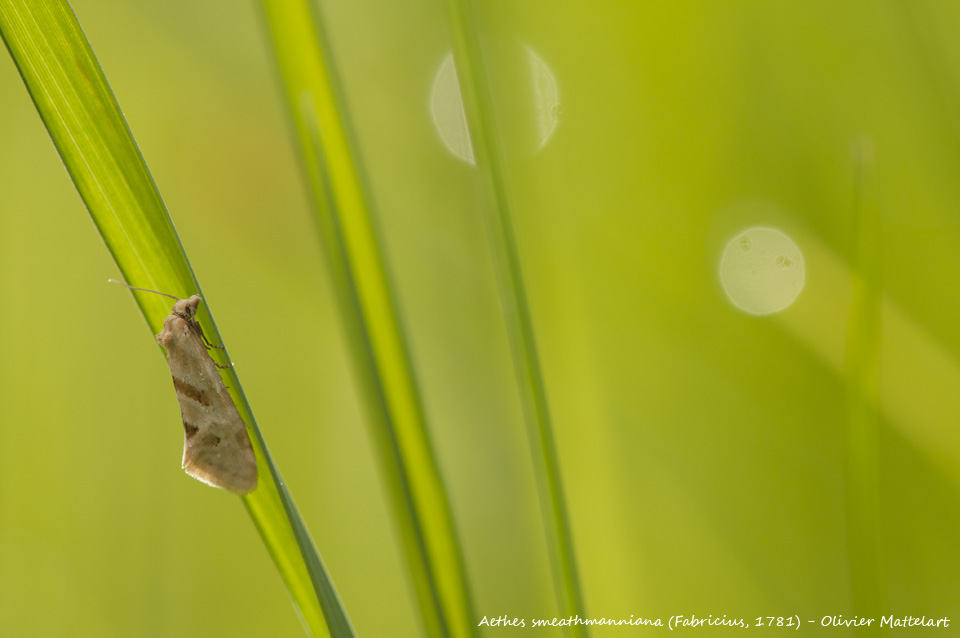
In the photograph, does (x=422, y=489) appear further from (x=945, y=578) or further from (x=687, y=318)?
(x=945, y=578)

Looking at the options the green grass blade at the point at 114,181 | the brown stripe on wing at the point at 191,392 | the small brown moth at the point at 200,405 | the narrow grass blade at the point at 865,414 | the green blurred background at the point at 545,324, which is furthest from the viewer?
the green blurred background at the point at 545,324

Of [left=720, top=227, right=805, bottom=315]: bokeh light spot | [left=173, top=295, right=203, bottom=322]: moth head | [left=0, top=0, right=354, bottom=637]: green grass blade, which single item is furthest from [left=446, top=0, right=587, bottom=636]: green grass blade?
[left=720, top=227, right=805, bottom=315]: bokeh light spot

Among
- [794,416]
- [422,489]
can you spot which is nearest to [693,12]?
[794,416]

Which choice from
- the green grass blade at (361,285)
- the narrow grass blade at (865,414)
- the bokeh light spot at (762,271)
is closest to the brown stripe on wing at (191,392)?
the green grass blade at (361,285)

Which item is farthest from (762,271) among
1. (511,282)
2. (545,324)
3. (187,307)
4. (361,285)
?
(187,307)

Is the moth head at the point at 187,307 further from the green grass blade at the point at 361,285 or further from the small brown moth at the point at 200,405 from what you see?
the green grass blade at the point at 361,285

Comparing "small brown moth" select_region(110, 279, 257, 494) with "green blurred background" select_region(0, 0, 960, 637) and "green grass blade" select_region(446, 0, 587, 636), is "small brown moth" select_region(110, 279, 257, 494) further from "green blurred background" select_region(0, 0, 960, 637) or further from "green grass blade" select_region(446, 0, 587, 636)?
"green blurred background" select_region(0, 0, 960, 637)

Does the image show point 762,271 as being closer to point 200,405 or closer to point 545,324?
point 545,324

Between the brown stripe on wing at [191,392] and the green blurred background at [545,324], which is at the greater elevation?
the green blurred background at [545,324]
